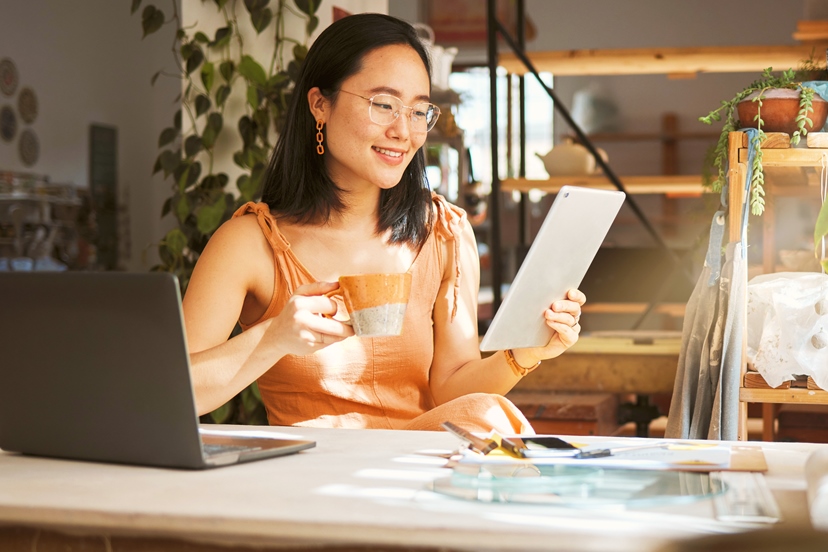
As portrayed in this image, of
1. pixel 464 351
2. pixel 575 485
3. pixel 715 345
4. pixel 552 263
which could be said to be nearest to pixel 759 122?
pixel 715 345

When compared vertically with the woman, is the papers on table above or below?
below

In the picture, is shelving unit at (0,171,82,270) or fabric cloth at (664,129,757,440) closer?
fabric cloth at (664,129,757,440)

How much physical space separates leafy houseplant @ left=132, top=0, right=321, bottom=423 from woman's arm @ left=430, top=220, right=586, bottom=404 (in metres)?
1.13

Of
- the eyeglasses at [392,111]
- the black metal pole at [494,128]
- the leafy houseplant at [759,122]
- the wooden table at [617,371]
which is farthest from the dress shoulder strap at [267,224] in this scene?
the black metal pole at [494,128]

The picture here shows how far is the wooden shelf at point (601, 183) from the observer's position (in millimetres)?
3387

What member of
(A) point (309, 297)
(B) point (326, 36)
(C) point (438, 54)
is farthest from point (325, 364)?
(C) point (438, 54)

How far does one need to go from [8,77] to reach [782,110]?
6235 mm

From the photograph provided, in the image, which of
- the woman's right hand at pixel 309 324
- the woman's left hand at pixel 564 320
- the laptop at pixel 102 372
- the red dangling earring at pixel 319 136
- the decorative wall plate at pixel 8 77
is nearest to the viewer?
the laptop at pixel 102 372

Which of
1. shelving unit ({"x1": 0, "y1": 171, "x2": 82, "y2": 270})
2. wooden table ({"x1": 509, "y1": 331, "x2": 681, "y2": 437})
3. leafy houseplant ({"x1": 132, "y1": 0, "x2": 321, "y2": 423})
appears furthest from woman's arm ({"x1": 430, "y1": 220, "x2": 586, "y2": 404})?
shelving unit ({"x1": 0, "y1": 171, "x2": 82, "y2": 270})

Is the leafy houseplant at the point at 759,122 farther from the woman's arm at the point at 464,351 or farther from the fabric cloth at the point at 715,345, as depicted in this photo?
the woman's arm at the point at 464,351

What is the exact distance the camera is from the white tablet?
135 centimetres

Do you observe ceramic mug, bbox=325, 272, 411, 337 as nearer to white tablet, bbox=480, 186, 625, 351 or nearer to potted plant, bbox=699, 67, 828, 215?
white tablet, bbox=480, 186, 625, 351

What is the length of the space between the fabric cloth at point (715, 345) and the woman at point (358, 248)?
1.62 feet

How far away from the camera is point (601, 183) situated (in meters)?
3.52
